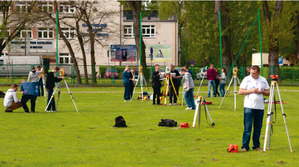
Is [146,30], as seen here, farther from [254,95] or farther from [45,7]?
[254,95]

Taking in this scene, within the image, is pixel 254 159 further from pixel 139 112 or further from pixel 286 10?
pixel 286 10

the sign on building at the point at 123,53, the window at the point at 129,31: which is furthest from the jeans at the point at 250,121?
the window at the point at 129,31

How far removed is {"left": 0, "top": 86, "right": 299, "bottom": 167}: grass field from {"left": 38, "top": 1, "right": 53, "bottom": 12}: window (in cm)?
2665

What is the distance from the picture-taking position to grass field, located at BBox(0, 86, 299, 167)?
9086 millimetres

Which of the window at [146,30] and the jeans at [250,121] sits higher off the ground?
the window at [146,30]

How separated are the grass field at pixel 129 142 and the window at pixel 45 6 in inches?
1049

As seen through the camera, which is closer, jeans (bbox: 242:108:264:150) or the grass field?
the grass field

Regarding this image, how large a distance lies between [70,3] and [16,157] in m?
33.8

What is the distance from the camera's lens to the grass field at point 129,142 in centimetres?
909

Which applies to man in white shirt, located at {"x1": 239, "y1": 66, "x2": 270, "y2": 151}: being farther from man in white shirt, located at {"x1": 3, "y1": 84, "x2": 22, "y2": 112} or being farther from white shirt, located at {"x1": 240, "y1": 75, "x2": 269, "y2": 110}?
man in white shirt, located at {"x1": 3, "y1": 84, "x2": 22, "y2": 112}

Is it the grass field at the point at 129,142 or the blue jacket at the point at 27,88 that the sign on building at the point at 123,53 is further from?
the grass field at the point at 129,142

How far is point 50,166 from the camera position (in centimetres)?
855

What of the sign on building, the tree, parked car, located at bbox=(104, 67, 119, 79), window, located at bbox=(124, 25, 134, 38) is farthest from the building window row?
window, located at bbox=(124, 25, 134, 38)

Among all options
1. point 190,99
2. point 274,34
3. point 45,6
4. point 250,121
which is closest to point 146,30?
point 274,34
